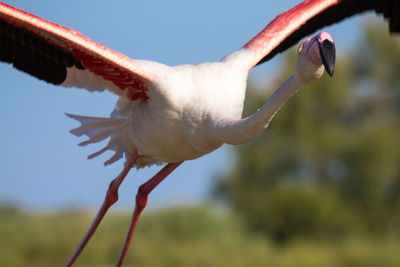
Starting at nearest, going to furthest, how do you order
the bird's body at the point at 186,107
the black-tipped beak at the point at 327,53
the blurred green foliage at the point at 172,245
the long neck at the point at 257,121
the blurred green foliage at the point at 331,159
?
the black-tipped beak at the point at 327,53, the long neck at the point at 257,121, the bird's body at the point at 186,107, the blurred green foliage at the point at 172,245, the blurred green foliage at the point at 331,159

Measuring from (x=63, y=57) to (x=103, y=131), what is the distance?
2.43 ft

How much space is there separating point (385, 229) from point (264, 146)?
21.4 feet

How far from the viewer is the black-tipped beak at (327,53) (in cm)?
380

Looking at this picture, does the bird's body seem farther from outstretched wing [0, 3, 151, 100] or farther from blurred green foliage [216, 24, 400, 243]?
blurred green foliage [216, 24, 400, 243]

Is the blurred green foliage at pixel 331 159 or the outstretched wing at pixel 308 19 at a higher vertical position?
the blurred green foliage at pixel 331 159

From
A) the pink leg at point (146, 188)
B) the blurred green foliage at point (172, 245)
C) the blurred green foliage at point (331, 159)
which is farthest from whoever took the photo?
the blurred green foliage at point (331, 159)

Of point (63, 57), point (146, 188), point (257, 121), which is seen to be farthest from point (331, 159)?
point (257, 121)

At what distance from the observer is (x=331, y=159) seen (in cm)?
2928

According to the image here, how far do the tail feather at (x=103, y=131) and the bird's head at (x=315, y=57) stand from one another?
6.67 feet

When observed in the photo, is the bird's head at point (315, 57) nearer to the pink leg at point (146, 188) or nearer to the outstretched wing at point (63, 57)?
the outstretched wing at point (63, 57)

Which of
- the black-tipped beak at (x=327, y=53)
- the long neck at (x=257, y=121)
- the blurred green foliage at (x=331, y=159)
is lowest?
the long neck at (x=257, y=121)

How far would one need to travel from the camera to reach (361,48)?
3130 cm

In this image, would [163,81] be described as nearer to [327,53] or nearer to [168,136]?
[168,136]

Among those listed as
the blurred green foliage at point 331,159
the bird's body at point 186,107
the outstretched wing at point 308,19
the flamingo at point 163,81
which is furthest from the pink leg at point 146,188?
the blurred green foliage at point 331,159
